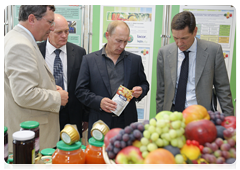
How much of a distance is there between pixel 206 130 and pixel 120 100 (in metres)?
1.08

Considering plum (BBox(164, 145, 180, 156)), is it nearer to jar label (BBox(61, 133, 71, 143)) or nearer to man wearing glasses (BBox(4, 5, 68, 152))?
jar label (BBox(61, 133, 71, 143))

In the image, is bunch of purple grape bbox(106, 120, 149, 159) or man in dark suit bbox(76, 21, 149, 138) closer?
bunch of purple grape bbox(106, 120, 149, 159)

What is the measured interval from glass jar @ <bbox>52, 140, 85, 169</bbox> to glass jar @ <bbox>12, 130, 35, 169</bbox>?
113 mm

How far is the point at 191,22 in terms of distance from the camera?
6.45 ft

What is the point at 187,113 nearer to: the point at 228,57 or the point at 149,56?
the point at 149,56

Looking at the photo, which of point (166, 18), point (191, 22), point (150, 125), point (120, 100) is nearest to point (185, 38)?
point (191, 22)

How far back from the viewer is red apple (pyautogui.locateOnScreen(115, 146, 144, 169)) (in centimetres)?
82

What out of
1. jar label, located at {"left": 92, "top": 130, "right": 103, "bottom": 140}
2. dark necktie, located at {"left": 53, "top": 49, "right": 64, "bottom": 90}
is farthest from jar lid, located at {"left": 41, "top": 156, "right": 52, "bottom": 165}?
dark necktie, located at {"left": 53, "top": 49, "right": 64, "bottom": 90}

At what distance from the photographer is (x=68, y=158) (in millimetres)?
945

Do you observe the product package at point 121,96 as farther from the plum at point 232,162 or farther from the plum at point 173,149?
the plum at point 232,162

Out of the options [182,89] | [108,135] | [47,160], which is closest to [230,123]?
[108,135]

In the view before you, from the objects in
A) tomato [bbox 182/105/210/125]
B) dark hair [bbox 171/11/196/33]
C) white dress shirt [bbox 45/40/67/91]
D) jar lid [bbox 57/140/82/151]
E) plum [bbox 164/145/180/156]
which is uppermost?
dark hair [bbox 171/11/196/33]

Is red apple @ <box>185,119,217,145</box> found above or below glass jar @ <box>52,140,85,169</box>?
above

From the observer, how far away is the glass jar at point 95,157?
100cm
